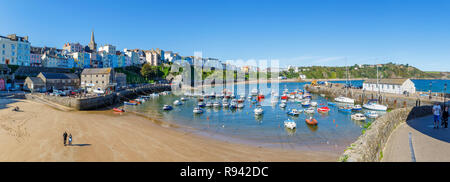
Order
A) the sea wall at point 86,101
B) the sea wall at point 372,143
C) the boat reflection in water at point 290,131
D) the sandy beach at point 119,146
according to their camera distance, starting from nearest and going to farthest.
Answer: the sea wall at point 372,143 → the sandy beach at point 119,146 → the boat reflection in water at point 290,131 → the sea wall at point 86,101

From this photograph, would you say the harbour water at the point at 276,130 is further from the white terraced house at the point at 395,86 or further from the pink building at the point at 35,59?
the pink building at the point at 35,59

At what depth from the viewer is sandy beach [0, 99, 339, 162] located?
17.7 meters

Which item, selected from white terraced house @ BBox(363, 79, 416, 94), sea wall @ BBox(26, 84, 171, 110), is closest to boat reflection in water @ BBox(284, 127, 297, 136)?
sea wall @ BBox(26, 84, 171, 110)

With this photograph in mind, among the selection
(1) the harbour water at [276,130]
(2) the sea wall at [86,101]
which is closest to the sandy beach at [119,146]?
(1) the harbour water at [276,130]

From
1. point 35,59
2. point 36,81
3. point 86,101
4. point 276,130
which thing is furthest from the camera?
point 35,59

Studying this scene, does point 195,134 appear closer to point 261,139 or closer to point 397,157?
point 261,139

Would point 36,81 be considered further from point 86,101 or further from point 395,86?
point 395,86

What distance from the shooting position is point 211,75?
520 ft

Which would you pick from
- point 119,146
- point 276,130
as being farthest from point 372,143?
point 119,146

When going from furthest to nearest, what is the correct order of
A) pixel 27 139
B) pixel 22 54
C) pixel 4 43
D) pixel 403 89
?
pixel 22 54
pixel 4 43
pixel 403 89
pixel 27 139

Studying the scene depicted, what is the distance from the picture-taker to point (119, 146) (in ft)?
66.4

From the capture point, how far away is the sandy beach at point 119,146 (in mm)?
17734
